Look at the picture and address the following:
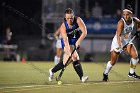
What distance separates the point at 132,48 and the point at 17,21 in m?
15.9

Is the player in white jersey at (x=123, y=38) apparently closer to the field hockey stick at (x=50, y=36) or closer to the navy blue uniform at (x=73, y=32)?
the navy blue uniform at (x=73, y=32)

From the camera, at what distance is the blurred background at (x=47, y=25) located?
24.5 meters

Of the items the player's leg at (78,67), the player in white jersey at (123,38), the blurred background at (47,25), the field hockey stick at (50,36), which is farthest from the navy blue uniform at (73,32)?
the field hockey stick at (50,36)

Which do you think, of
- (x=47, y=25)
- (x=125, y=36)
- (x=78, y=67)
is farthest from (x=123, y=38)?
(x=47, y=25)

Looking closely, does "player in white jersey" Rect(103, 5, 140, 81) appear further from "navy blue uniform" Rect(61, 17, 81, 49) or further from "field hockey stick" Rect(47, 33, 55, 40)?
"field hockey stick" Rect(47, 33, 55, 40)

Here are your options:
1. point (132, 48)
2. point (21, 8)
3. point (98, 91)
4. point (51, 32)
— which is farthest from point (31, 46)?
point (98, 91)

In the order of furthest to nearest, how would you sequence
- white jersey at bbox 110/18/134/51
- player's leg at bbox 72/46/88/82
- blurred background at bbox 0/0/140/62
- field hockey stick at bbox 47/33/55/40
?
blurred background at bbox 0/0/140/62 → field hockey stick at bbox 47/33/55/40 → white jersey at bbox 110/18/134/51 → player's leg at bbox 72/46/88/82

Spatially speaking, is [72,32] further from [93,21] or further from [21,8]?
[21,8]

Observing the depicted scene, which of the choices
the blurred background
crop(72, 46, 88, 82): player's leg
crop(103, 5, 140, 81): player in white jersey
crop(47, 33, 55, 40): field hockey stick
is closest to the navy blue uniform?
crop(72, 46, 88, 82): player's leg

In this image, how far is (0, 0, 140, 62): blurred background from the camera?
80.5 ft

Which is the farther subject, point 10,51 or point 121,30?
point 10,51

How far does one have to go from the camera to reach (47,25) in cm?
2722

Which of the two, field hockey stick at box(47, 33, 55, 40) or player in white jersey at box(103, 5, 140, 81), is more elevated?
player in white jersey at box(103, 5, 140, 81)

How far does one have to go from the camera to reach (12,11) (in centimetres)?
2850
